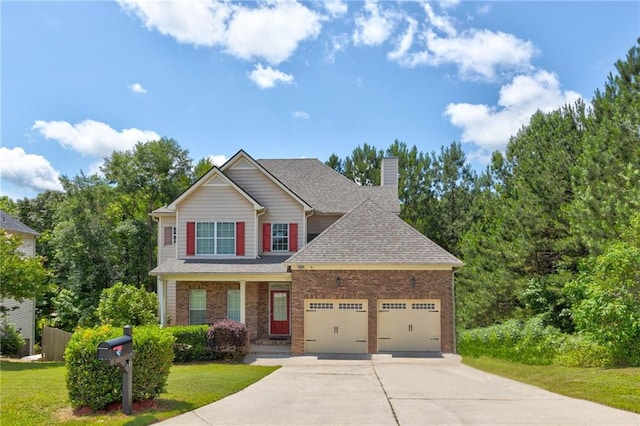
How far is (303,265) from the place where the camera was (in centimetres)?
1823

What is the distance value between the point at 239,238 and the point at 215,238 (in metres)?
1.12

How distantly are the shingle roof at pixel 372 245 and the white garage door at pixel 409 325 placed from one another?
1.65 meters

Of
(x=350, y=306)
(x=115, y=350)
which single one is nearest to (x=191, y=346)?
(x=350, y=306)

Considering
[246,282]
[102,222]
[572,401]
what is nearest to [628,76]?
[572,401]

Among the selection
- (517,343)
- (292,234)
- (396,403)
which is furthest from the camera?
(292,234)

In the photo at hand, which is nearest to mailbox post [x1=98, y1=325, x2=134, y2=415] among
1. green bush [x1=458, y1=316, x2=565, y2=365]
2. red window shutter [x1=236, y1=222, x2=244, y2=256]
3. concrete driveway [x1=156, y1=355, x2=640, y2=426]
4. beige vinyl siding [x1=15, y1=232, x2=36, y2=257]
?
concrete driveway [x1=156, y1=355, x2=640, y2=426]

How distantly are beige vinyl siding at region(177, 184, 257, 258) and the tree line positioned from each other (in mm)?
6243

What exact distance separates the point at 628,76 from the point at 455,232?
72.2 feet

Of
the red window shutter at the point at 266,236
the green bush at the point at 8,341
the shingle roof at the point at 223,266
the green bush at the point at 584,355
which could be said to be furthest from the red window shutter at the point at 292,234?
the green bush at the point at 8,341

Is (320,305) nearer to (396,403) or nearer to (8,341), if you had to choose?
(396,403)

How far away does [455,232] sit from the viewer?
131ft

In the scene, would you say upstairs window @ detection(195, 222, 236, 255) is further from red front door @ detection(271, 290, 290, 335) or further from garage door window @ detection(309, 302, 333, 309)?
garage door window @ detection(309, 302, 333, 309)

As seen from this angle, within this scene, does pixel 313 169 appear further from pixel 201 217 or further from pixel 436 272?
pixel 436 272

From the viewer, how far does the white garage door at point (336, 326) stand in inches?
715
